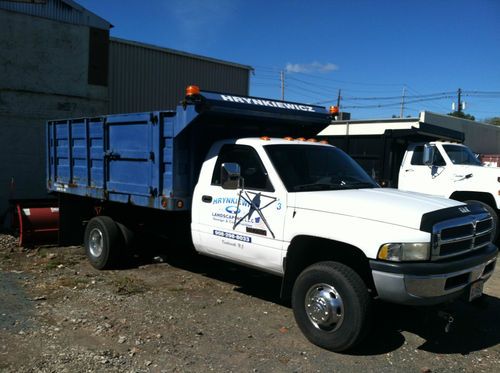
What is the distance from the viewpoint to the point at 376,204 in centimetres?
446

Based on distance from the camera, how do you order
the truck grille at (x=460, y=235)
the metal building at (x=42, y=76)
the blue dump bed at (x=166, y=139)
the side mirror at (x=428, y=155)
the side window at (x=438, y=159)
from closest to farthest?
the truck grille at (x=460, y=235), the blue dump bed at (x=166, y=139), the side mirror at (x=428, y=155), the side window at (x=438, y=159), the metal building at (x=42, y=76)

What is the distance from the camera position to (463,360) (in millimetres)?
4480

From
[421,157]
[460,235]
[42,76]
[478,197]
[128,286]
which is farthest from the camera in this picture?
[42,76]

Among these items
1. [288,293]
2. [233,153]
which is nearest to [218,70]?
[233,153]

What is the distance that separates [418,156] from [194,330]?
25.6 ft

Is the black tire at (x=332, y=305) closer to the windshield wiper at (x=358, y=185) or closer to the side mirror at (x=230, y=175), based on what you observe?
the windshield wiper at (x=358, y=185)

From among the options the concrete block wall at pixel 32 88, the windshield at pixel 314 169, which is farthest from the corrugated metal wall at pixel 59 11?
the windshield at pixel 314 169

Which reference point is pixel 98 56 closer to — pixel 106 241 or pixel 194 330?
pixel 106 241

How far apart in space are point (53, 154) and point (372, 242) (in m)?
6.86

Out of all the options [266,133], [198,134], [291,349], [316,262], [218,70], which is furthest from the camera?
[218,70]

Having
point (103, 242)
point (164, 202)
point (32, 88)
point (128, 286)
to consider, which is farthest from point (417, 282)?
point (32, 88)

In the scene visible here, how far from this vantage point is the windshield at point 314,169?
5227 millimetres

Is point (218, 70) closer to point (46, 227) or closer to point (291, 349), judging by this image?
point (46, 227)

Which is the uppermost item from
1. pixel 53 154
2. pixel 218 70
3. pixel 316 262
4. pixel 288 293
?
pixel 218 70
